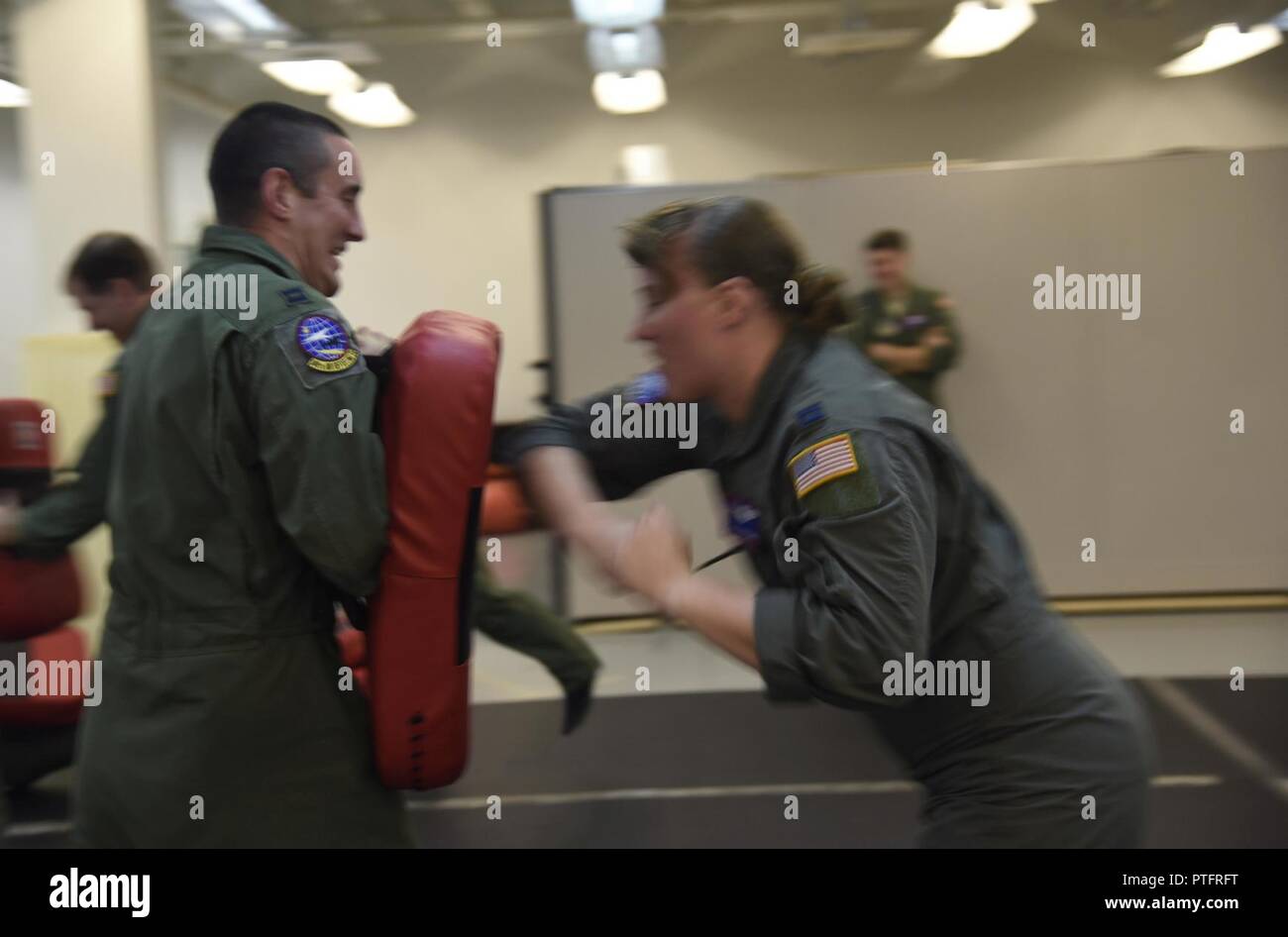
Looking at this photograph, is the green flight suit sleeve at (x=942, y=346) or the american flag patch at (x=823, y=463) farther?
the green flight suit sleeve at (x=942, y=346)

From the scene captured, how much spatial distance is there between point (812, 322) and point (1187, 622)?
4321 mm

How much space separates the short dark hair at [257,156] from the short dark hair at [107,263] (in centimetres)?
159

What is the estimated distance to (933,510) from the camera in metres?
1.18

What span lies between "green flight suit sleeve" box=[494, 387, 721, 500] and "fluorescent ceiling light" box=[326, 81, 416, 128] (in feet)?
21.0

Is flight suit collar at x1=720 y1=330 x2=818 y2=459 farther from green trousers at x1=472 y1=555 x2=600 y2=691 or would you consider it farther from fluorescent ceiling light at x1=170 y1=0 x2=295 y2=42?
fluorescent ceiling light at x1=170 y1=0 x2=295 y2=42

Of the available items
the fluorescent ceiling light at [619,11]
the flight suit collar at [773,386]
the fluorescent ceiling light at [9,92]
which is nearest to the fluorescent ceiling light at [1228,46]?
the fluorescent ceiling light at [619,11]

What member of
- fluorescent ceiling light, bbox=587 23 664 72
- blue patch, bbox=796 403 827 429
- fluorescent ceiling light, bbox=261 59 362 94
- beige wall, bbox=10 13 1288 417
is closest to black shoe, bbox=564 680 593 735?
blue patch, bbox=796 403 827 429

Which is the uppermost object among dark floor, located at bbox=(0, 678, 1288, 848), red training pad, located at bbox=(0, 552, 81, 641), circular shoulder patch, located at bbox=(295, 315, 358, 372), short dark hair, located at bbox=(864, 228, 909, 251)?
short dark hair, located at bbox=(864, 228, 909, 251)

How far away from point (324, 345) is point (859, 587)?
0.77 m

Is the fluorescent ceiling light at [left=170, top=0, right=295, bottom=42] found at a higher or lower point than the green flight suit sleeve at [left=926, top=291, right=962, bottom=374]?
higher

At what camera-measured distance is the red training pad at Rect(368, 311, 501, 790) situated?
1.37 metres

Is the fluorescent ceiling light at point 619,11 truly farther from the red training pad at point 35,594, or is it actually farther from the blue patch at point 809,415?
the blue patch at point 809,415

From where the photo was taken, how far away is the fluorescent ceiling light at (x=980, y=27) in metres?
6.18

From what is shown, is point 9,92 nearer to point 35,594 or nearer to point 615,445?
point 35,594
